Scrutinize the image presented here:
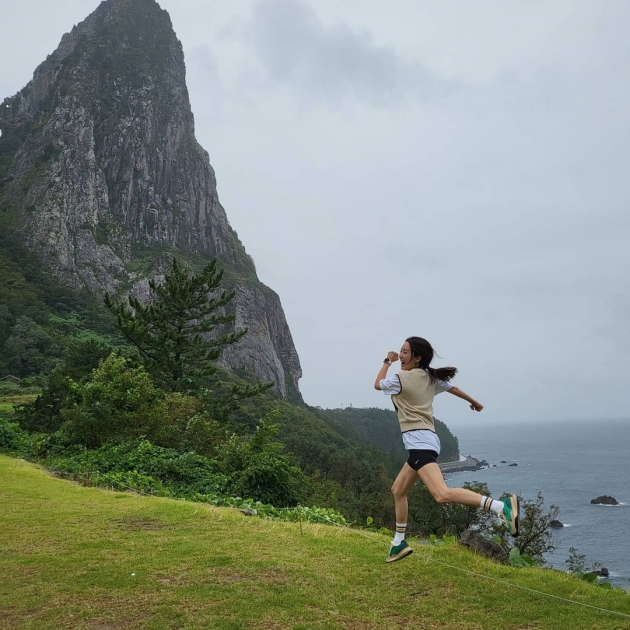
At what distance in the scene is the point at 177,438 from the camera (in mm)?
15852

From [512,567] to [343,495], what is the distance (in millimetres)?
49920

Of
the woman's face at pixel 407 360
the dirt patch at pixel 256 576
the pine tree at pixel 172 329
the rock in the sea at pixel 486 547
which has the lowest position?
the dirt patch at pixel 256 576

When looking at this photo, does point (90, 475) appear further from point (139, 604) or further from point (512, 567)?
point (512, 567)

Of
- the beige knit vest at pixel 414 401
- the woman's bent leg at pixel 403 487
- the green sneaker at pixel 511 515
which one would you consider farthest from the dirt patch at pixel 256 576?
the green sneaker at pixel 511 515

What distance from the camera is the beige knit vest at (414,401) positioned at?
15.7 ft

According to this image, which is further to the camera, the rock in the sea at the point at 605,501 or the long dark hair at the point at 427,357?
the rock in the sea at the point at 605,501

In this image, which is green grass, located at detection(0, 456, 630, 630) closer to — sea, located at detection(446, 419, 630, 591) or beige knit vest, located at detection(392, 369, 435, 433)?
beige knit vest, located at detection(392, 369, 435, 433)

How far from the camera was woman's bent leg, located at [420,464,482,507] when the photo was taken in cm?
430

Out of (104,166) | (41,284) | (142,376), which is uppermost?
(104,166)

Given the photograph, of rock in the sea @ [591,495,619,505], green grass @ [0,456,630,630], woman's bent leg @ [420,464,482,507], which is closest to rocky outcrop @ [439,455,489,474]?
rock in the sea @ [591,495,619,505]

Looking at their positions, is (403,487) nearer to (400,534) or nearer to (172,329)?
(400,534)

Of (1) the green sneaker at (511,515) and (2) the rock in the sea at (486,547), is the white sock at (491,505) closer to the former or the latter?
(1) the green sneaker at (511,515)

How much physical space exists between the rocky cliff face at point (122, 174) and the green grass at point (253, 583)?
100m

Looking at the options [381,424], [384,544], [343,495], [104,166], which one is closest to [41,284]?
[104,166]
